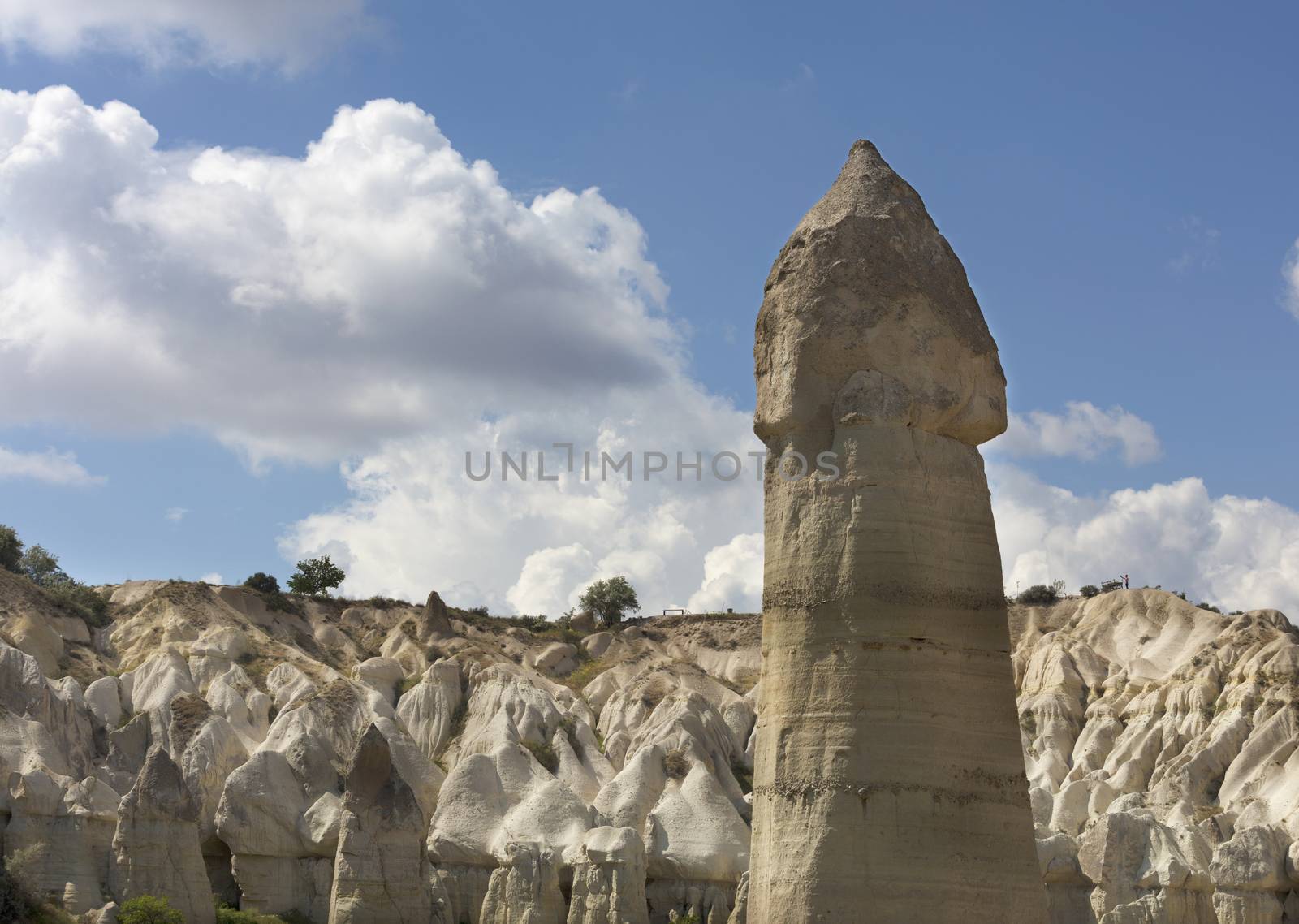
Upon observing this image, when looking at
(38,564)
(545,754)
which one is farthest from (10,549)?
(545,754)

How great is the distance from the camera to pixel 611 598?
9156 centimetres

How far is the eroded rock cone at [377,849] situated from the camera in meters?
32.2

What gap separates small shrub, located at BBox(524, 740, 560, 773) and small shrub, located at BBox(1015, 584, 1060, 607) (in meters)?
31.6

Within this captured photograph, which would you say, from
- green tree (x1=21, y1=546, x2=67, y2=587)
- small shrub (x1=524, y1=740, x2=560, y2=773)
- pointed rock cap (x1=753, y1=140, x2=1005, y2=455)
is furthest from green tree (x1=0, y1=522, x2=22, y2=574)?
pointed rock cap (x1=753, y1=140, x2=1005, y2=455)

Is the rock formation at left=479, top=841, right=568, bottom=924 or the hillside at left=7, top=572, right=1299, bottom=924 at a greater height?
the hillside at left=7, top=572, right=1299, bottom=924

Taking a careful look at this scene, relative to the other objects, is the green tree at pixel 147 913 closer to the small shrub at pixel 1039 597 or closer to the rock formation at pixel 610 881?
the rock formation at pixel 610 881

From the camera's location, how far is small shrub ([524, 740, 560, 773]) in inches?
1945

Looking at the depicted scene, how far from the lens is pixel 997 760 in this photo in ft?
45.9

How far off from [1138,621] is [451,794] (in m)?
33.1

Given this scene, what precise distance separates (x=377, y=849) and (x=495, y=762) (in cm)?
1298

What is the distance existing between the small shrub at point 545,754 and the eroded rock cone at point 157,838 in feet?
58.1

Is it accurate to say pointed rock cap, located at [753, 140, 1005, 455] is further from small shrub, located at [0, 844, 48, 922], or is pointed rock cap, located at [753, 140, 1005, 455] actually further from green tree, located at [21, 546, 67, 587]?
green tree, located at [21, 546, 67, 587]

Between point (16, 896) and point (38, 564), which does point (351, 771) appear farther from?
point (38, 564)

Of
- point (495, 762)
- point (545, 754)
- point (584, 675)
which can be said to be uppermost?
point (584, 675)
